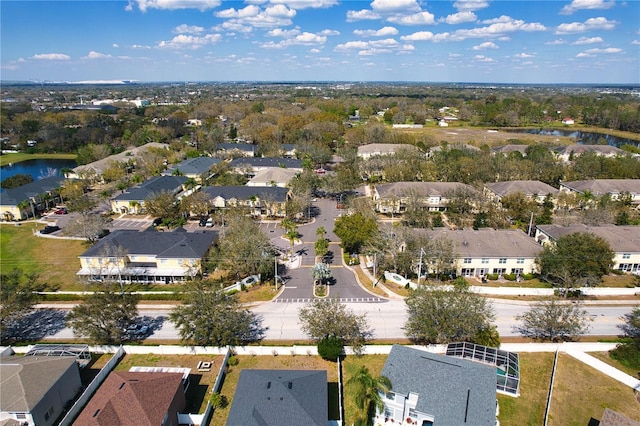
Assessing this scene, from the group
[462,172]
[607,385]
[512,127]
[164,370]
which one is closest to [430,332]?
[607,385]

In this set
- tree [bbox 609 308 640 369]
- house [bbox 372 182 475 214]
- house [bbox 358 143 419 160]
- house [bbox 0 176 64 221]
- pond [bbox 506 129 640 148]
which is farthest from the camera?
pond [bbox 506 129 640 148]

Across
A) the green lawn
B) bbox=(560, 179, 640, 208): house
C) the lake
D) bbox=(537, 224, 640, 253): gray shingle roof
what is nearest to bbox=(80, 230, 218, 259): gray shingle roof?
bbox=(537, 224, 640, 253): gray shingle roof

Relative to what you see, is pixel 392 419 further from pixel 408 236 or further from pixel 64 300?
pixel 64 300

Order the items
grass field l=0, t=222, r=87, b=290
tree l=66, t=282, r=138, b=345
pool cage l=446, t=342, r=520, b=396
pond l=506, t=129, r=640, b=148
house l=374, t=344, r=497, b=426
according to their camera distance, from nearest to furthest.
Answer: house l=374, t=344, r=497, b=426
pool cage l=446, t=342, r=520, b=396
tree l=66, t=282, r=138, b=345
grass field l=0, t=222, r=87, b=290
pond l=506, t=129, r=640, b=148

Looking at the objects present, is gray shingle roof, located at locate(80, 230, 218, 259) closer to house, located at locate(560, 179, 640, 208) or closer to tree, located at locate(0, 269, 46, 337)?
tree, located at locate(0, 269, 46, 337)

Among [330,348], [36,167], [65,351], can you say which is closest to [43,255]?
[65,351]

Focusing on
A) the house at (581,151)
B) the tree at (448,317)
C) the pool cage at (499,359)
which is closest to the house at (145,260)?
the tree at (448,317)
